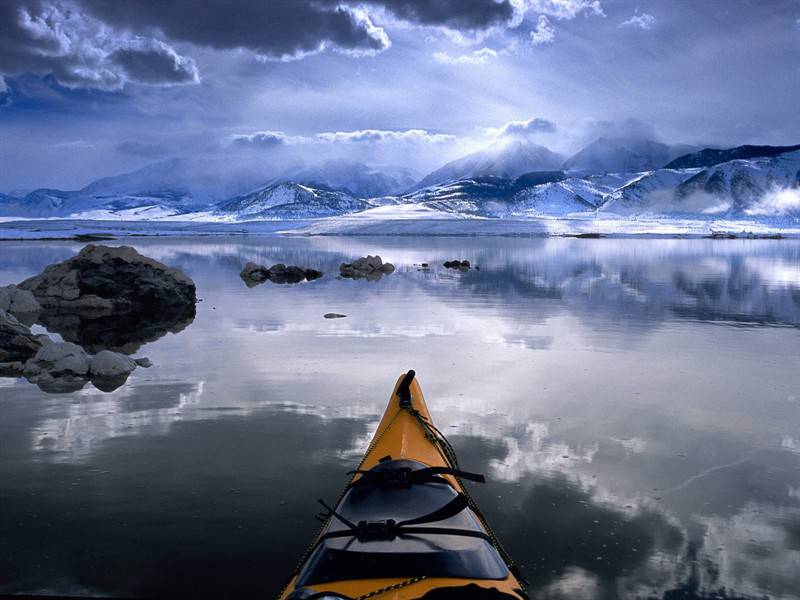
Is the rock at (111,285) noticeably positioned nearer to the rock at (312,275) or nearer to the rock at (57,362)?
the rock at (57,362)

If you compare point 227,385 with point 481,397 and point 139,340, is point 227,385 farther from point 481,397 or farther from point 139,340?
point 139,340

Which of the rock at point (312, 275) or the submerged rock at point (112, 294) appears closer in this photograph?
the submerged rock at point (112, 294)

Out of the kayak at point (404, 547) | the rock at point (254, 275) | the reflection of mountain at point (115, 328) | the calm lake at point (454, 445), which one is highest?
the kayak at point (404, 547)

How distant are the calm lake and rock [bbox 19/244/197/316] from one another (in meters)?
5.68

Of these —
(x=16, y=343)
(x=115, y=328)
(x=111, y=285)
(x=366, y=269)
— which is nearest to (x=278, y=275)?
(x=366, y=269)

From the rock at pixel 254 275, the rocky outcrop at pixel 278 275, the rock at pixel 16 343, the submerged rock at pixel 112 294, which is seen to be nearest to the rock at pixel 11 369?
the rock at pixel 16 343

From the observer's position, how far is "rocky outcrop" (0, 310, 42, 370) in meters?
13.2

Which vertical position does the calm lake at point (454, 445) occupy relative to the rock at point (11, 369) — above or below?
below

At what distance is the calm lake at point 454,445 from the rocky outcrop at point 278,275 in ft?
49.2

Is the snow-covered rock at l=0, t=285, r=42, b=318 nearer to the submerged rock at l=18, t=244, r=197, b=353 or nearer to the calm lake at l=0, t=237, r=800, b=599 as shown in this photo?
the submerged rock at l=18, t=244, r=197, b=353

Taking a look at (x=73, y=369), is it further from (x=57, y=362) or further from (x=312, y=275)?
(x=312, y=275)

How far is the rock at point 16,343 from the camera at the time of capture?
521 inches

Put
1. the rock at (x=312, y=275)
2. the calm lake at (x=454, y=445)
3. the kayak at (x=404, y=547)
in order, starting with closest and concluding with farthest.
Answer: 1. the kayak at (x=404, y=547)
2. the calm lake at (x=454, y=445)
3. the rock at (x=312, y=275)

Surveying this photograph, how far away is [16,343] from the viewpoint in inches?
530
